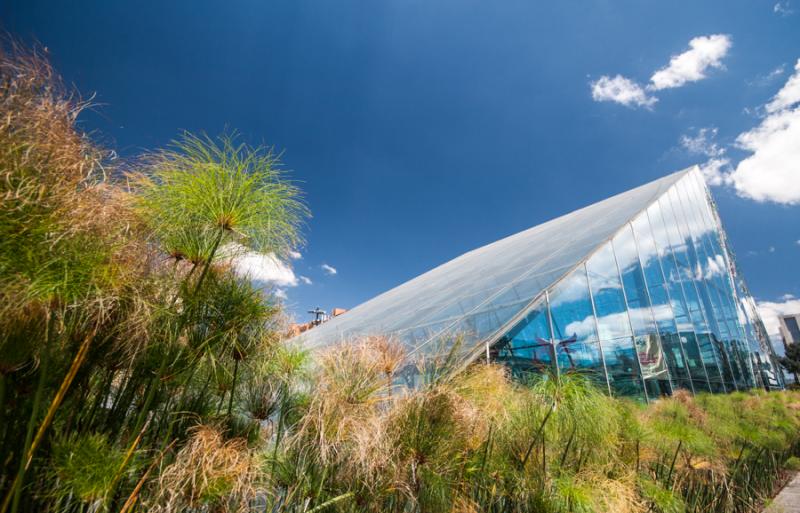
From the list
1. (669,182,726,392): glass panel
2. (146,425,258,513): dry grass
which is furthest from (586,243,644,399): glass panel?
(146,425,258,513): dry grass

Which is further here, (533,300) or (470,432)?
(533,300)

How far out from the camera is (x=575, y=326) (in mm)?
6410

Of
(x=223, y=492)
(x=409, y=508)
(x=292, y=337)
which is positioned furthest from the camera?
(x=292, y=337)

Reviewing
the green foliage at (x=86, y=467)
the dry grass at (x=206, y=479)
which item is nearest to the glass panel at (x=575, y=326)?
the dry grass at (x=206, y=479)

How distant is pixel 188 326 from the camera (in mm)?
2016

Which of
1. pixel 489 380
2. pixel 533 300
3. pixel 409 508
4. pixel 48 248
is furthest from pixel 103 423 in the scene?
pixel 533 300

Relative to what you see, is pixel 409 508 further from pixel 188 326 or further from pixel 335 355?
pixel 188 326

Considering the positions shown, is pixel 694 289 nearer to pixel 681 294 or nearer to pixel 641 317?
pixel 681 294

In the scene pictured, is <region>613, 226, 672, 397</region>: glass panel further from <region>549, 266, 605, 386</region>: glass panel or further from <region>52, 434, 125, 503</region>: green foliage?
<region>52, 434, 125, 503</region>: green foliage

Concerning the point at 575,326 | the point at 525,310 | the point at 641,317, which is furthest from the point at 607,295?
the point at 525,310

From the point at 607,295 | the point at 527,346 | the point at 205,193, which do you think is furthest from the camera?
the point at 607,295

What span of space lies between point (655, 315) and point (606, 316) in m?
2.91

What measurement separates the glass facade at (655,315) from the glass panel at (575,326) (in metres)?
0.02

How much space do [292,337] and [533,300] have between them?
4.34m
